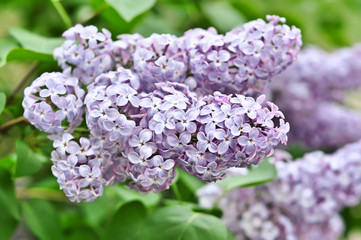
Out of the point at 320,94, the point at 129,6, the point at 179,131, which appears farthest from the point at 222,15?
the point at 179,131

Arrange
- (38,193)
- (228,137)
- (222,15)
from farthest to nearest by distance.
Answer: (222,15), (38,193), (228,137)

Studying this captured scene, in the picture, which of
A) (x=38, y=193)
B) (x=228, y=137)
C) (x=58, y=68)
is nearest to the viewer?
(x=228, y=137)

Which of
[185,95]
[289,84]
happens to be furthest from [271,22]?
[289,84]

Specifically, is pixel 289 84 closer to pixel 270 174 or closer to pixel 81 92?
pixel 270 174

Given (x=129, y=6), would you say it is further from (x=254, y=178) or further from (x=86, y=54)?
(x=254, y=178)

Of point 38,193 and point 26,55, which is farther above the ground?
point 26,55

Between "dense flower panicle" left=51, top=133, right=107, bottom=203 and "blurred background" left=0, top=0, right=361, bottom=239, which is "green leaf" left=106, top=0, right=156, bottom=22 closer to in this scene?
"blurred background" left=0, top=0, right=361, bottom=239

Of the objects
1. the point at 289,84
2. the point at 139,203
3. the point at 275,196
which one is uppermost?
the point at 139,203
